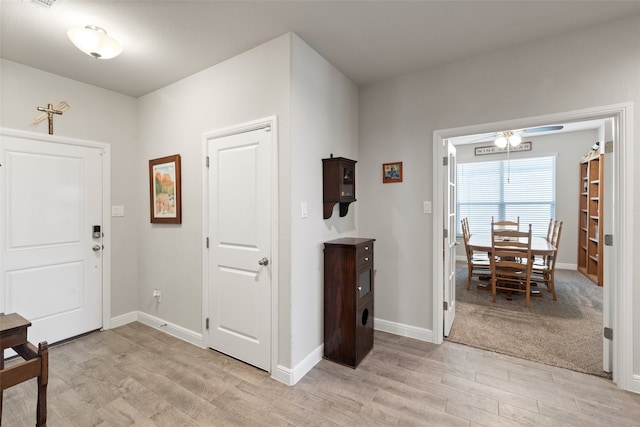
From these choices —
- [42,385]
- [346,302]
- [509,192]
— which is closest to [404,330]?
[346,302]

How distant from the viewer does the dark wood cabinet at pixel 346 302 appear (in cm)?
242

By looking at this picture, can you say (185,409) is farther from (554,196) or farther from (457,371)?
(554,196)

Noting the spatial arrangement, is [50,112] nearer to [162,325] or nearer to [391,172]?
[162,325]

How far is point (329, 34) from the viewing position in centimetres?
227

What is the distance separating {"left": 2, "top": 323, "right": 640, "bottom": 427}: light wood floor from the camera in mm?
1831

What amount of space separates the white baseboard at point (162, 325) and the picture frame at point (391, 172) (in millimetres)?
2434

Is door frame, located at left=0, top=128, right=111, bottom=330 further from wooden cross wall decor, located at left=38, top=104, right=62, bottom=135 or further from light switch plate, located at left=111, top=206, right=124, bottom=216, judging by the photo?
wooden cross wall decor, located at left=38, top=104, right=62, bottom=135

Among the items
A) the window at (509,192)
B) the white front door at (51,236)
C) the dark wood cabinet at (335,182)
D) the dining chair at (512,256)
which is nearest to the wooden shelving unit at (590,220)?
the window at (509,192)

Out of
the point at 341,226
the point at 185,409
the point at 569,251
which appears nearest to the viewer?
the point at 185,409

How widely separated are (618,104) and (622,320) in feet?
5.11

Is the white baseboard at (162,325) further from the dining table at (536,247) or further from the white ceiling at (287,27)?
the dining table at (536,247)

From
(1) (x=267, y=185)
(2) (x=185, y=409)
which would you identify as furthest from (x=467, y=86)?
(2) (x=185, y=409)

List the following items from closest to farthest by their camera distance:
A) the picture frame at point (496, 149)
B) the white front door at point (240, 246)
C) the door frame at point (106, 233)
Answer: the white front door at point (240, 246), the door frame at point (106, 233), the picture frame at point (496, 149)

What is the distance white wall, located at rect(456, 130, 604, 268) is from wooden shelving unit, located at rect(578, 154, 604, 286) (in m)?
0.10
